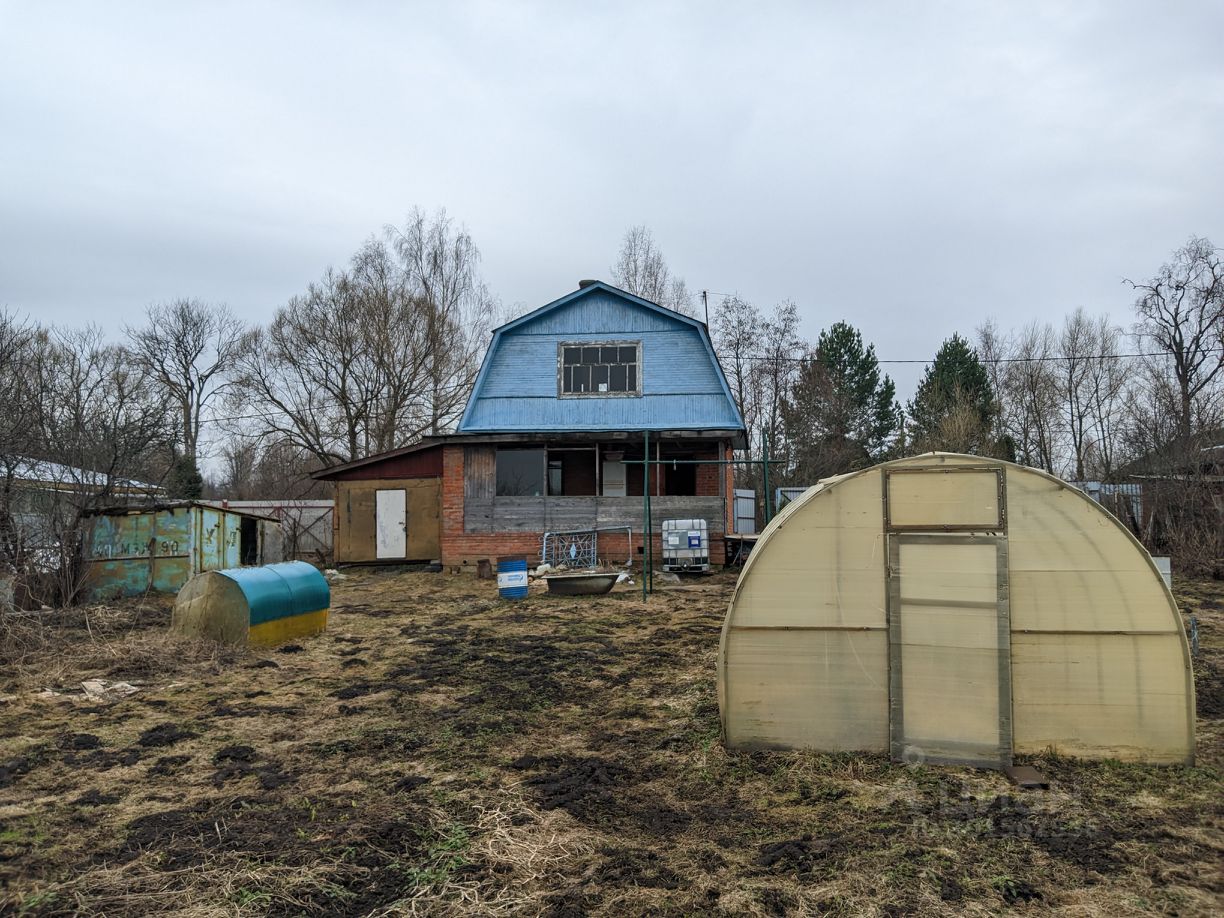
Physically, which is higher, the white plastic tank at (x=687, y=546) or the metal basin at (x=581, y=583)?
the white plastic tank at (x=687, y=546)

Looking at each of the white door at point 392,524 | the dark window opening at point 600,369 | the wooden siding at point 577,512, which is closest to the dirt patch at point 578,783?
the wooden siding at point 577,512

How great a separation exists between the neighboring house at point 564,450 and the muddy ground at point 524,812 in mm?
9998

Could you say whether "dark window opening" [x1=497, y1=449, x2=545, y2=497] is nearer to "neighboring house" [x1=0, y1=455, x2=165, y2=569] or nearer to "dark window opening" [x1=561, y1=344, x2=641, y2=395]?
"dark window opening" [x1=561, y1=344, x2=641, y2=395]

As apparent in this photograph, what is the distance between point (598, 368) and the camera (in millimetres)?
19578

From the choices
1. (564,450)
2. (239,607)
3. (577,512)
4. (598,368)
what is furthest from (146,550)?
(598,368)

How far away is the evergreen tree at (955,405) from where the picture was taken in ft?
91.8

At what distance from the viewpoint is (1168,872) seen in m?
3.79

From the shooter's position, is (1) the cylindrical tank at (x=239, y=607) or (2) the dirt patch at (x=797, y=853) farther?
(1) the cylindrical tank at (x=239, y=607)

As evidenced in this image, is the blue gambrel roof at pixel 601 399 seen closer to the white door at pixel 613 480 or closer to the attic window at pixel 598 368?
the attic window at pixel 598 368

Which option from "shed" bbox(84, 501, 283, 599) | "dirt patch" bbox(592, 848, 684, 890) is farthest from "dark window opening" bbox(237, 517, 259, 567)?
"dirt patch" bbox(592, 848, 684, 890)

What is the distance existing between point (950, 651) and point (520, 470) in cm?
1414

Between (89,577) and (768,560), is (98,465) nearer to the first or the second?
(89,577)

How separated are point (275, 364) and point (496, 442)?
1649cm

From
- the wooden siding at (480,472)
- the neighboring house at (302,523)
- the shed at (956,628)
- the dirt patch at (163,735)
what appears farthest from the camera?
the neighboring house at (302,523)
